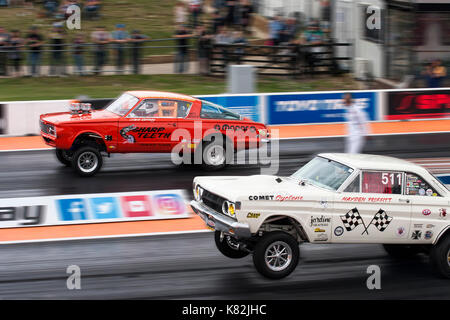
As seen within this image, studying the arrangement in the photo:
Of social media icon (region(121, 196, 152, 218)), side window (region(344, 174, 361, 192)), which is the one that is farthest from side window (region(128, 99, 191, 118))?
side window (region(344, 174, 361, 192))

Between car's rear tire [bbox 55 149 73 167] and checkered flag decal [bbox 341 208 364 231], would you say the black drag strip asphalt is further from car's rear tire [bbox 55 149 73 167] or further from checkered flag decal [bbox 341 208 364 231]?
car's rear tire [bbox 55 149 73 167]

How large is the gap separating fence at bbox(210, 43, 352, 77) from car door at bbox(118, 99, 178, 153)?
11.1 m

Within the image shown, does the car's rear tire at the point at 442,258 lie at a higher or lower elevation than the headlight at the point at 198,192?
lower

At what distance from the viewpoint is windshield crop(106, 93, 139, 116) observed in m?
13.3

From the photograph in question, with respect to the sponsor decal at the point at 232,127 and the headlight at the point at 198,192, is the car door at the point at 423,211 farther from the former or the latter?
the sponsor decal at the point at 232,127

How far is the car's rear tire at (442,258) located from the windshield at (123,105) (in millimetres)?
7071

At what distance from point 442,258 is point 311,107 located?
11.0 metres

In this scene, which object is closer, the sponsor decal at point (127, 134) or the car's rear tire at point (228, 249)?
the car's rear tire at point (228, 249)

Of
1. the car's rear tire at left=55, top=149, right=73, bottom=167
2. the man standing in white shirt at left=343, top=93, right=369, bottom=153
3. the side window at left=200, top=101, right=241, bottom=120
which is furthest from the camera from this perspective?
the man standing in white shirt at left=343, top=93, right=369, bottom=153

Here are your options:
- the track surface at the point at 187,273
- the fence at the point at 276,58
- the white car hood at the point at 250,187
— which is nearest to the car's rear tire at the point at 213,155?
the track surface at the point at 187,273

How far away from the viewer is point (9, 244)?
9.62 meters

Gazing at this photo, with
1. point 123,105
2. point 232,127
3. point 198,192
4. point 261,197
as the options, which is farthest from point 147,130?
point 261,197

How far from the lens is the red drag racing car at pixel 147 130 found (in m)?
13.0

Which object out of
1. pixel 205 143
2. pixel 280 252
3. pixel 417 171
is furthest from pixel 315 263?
pixel 205 143
